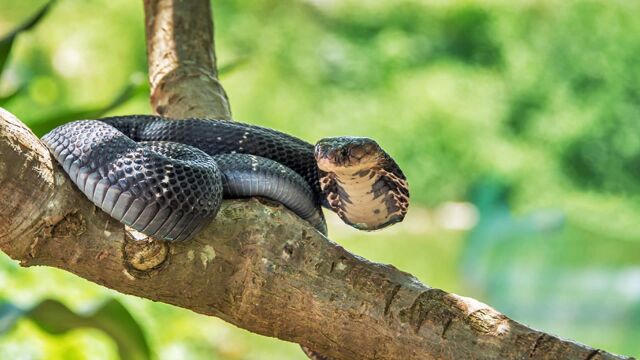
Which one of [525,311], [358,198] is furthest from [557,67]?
[358,198]

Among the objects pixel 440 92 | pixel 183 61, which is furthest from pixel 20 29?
pixel 440 92

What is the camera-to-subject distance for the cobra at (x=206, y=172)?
4.15 feet

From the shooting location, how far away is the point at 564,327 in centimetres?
468

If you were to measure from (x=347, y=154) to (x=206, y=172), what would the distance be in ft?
1.10

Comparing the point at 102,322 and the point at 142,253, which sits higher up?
the point at 142,253

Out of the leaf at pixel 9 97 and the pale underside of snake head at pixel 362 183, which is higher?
the pale underside of snake head at pixel 362 183

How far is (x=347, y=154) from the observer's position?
5.31 ft

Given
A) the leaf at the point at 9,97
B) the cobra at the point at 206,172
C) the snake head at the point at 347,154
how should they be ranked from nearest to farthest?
the cobra at the point at 206,172, the snake head at the point at 347,154, the leaf at the point at 9,97

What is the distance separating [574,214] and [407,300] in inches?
188

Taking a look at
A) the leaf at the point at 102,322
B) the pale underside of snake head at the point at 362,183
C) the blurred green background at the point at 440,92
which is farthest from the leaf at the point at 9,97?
the blurred green background at the point at 440,92

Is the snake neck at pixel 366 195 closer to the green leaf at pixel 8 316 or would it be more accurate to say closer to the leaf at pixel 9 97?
the green leaf at pixel 8 316

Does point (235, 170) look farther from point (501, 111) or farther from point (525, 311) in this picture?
point (501, 111)

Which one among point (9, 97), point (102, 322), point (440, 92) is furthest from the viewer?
point (440, 92)

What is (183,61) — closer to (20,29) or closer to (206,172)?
(20,29)
